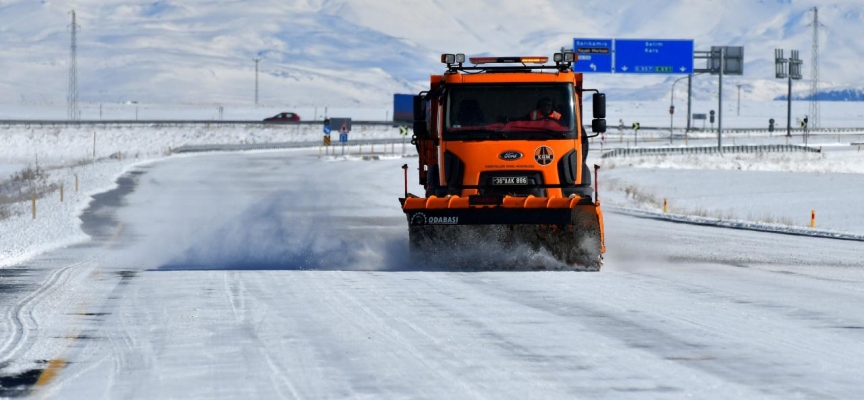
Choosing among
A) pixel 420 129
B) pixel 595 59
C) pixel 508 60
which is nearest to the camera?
pixel 420 129

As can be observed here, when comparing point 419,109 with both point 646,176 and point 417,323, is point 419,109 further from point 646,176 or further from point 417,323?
point 646,176

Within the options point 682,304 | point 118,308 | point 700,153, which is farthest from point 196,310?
point 700,153

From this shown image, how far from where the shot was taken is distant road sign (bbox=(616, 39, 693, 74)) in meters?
72.1

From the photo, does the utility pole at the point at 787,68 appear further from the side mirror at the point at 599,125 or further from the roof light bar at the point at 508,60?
the side mirror at the point at 599,125

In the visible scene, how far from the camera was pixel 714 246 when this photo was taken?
2264 cm

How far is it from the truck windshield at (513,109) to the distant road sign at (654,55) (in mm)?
56373

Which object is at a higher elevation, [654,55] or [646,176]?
[654,55]

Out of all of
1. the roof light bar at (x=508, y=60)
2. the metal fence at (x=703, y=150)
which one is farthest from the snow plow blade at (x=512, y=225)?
the metal fence at (x=703, y=150)

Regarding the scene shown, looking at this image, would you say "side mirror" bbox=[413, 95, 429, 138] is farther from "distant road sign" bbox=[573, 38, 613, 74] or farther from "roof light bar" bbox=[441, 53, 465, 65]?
"distant road sign" bbox=[573, 38, 613, 74]

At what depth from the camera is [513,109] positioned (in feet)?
54.2

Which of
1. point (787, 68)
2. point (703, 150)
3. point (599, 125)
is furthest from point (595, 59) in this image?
point (599, 125)

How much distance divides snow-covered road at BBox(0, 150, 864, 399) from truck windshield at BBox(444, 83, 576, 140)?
189 centimetres

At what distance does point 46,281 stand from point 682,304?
7.74m

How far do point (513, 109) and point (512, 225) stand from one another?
1521 millimetres
